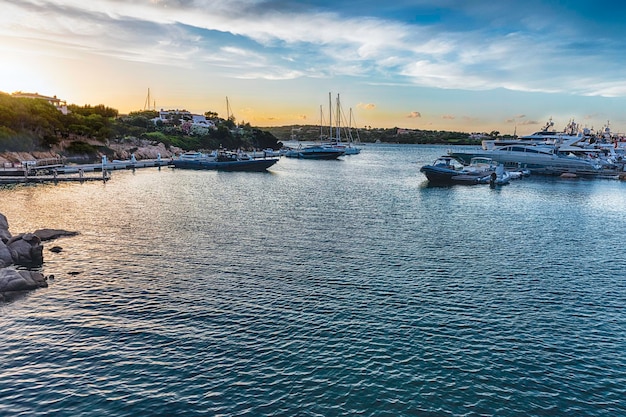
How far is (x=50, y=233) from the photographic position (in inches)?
1690

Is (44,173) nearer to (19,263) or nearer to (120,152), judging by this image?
(120,152)

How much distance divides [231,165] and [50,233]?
85.3m

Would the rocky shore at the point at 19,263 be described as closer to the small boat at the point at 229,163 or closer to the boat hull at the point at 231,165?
the boat hull at the point at 231,165

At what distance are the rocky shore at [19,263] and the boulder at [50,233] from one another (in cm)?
356

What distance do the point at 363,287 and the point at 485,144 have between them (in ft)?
473

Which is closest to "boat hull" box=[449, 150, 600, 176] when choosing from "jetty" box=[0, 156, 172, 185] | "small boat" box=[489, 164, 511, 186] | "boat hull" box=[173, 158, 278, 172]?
"small boat" box=[489, 164, 511, 186]

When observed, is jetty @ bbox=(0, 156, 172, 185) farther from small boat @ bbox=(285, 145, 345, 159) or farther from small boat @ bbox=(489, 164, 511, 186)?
small boat @ bbox=(285, 145, 345, 159)

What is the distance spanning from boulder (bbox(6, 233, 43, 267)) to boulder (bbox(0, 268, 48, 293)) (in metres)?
4.69

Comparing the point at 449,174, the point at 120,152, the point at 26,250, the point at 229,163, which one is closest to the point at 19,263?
the point at 26,250

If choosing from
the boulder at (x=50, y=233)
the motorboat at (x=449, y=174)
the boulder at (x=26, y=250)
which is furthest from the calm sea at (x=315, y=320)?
the motorboat at (x=449, y=174)

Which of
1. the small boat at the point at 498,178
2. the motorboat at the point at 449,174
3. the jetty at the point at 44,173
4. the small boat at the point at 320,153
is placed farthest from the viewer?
the small boat at the point at 320,153

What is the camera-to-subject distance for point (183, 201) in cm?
6875

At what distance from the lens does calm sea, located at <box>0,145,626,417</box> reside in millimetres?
18891

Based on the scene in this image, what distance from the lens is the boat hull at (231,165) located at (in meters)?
126
